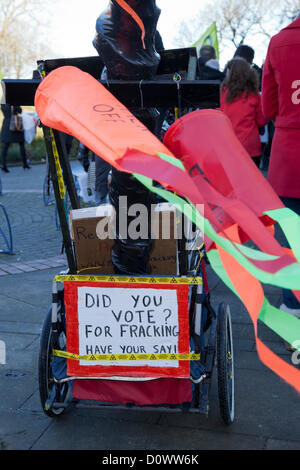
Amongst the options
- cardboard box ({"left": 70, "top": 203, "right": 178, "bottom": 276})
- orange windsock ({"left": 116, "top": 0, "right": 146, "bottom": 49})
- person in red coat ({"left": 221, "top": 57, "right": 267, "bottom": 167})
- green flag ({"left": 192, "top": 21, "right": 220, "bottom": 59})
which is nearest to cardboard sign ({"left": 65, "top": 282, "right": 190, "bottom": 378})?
cardboard box ({"left": 70, "top": 203, "right": 178, "bottom": 276})

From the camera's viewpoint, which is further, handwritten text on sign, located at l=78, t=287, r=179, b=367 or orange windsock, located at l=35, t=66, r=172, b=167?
handwritten text on sign, located at l=78, t=287, r=179, b=367

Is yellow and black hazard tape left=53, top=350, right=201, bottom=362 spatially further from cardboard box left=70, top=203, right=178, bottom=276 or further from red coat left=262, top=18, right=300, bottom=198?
red coat left=262, top=18, right=300, bottom=198

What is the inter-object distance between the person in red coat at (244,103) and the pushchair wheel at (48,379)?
13.8 feet

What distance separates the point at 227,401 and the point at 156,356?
0.43 meters

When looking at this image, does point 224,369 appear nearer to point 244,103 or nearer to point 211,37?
point 244,103

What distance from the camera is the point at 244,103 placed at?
6.52 metres

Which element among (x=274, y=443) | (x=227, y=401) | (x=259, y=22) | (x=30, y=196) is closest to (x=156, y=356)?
(x=227, y=401)

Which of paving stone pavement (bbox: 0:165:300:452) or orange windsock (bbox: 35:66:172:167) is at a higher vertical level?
orange windsock (bbox: 35:66:172:167)

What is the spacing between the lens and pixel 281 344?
12.9 feet

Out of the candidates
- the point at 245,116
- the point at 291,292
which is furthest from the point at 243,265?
the point at 245,116

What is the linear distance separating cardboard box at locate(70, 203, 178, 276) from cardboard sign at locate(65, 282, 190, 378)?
30 centimetres

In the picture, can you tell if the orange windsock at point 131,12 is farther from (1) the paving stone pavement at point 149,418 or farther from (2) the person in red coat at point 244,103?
(2) the person in red coat at point 244,103

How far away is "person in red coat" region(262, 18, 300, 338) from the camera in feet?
12.2
